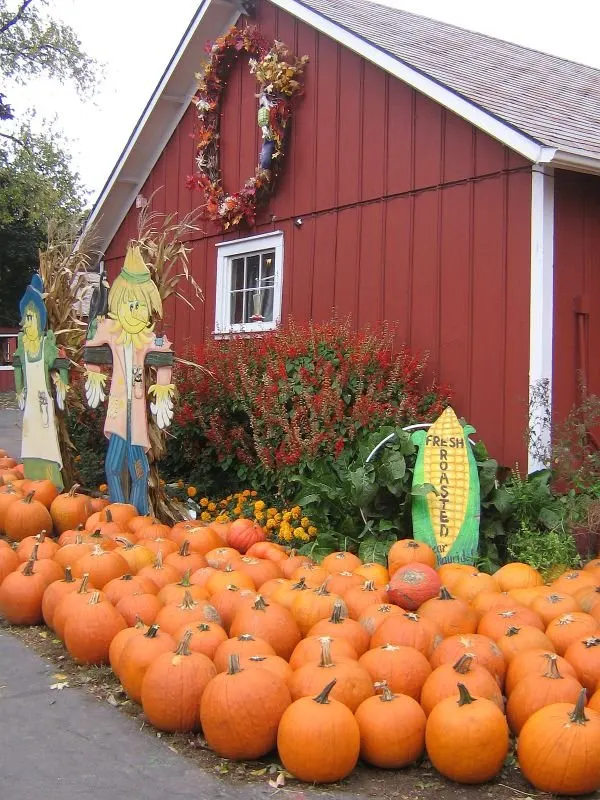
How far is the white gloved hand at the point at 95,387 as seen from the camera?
7.29m

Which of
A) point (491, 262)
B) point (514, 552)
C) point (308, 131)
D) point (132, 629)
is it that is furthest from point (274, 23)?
point (132, 629)

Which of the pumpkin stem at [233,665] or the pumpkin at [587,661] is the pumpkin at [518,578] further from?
the pumpkin stem at [233,665]

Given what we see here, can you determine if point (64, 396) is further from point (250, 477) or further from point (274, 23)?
point (274, 23)

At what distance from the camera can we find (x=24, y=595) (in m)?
5.05

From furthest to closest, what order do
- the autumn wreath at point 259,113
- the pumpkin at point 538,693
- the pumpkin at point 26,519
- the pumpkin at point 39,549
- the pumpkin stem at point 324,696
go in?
1. the autumn wreath at point 259,113
2. the pumpkin at point 26,519
3. the pumpkin at point 39,549
4. the pumpkin at point 538,693
5. the pumpkin stem at point 324,696

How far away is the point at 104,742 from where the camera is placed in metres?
3.54

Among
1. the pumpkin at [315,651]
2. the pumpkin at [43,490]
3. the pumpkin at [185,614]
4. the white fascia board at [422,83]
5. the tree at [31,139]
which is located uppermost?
the tree at [31,139]

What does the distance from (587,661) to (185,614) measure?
6.31 ft

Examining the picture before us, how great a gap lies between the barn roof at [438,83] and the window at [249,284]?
2.46 meters

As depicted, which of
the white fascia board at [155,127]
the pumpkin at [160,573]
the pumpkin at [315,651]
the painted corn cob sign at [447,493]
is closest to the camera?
the pumpkin at [315,651]

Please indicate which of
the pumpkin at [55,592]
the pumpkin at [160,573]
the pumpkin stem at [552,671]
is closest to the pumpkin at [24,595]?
the pumpkin at [55,592]

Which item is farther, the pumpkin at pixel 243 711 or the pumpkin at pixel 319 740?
the pumpkin at pixel 243 711

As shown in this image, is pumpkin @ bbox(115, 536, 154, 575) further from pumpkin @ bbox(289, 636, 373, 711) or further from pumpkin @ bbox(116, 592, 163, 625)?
pumpkin @ bbox(289, 636, 373, 711)

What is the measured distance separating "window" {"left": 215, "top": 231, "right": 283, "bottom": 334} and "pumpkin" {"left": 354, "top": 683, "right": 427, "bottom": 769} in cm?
658
